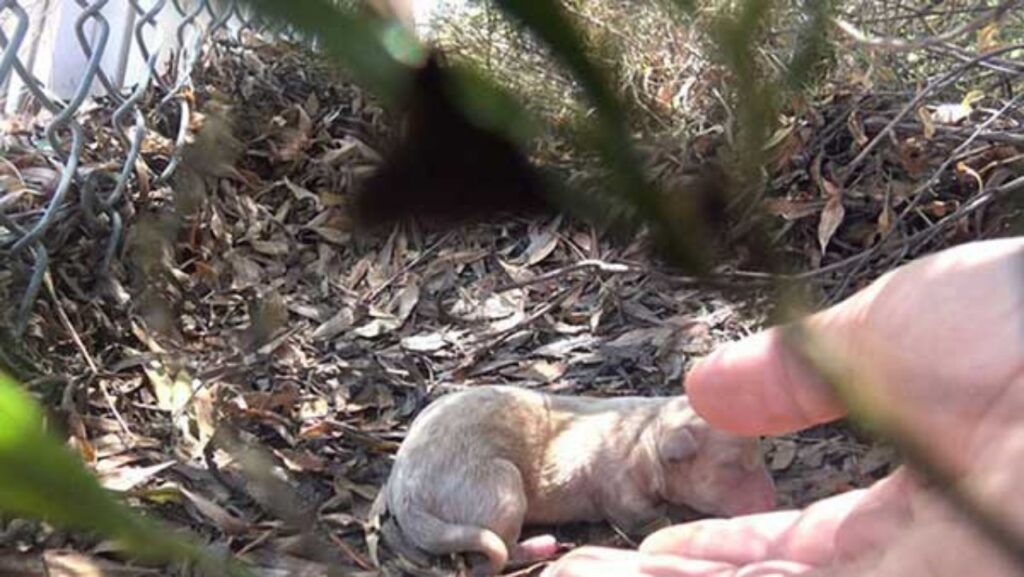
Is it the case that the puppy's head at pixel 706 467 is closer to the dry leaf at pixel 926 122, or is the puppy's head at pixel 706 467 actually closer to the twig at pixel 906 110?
the twig at pixel 906 110

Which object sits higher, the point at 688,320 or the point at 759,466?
the point at 688,320

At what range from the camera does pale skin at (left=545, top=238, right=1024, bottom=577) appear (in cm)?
42

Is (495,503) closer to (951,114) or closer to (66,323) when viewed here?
(66,323)

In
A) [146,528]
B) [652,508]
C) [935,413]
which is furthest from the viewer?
[652,508]

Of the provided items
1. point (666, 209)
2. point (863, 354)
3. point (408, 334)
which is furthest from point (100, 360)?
point (666, 209)

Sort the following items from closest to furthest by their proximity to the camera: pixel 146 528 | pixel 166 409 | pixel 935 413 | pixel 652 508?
pixel 146 528
pixel 935 413
pixel 166 409
pixel 652 508

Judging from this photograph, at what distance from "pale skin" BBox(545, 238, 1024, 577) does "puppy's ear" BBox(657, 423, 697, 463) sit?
27.2 inches

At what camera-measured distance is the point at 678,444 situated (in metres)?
2.20

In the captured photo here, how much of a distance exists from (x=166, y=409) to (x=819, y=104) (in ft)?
3.92

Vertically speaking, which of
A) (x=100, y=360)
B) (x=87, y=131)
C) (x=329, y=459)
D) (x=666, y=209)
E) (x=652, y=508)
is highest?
(x=666, y=209)

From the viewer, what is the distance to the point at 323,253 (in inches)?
91.7

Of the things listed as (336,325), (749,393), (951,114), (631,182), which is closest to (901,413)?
(631,182)

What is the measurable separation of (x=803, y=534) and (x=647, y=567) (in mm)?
154

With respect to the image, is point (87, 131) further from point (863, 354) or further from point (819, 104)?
point (863, 354)
